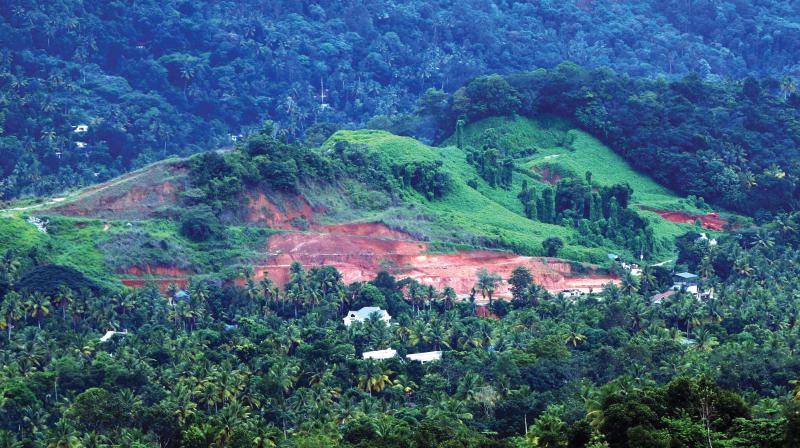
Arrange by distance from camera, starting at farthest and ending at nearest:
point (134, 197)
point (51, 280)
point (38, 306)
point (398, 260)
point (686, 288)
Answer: point (398, 260)
point (134, 197)
point (686, 288)
point (51, 280)
point (38, 306)

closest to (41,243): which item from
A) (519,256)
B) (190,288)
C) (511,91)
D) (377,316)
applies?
(190,288)

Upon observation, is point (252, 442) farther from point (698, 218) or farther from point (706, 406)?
point (698, 218)

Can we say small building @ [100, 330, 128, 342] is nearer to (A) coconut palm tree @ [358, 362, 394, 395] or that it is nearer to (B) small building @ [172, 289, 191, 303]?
(B) small building @ [172, 289, 191, 303]

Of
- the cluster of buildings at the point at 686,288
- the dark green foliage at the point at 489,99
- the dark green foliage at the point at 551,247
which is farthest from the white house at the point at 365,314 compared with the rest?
the dark green foliage at the point at 489,99

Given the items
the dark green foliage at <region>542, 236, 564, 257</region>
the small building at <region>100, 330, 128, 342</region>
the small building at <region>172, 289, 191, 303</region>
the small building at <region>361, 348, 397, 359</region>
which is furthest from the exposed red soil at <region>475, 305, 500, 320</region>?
the small building at <region>100, 330, 128, 342</region>

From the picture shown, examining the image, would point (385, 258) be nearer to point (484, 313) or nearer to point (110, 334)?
point (484, 313)

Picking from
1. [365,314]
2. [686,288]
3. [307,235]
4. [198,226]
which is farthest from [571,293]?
[198,226]
